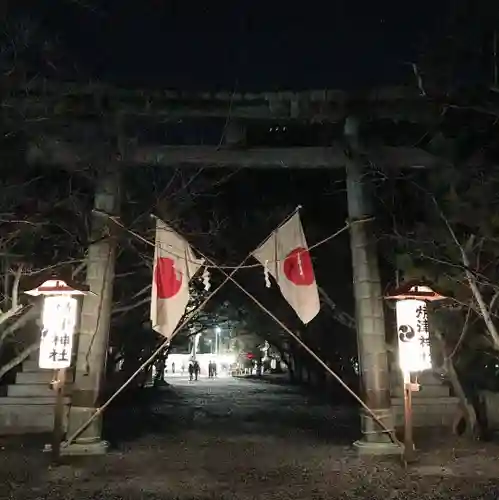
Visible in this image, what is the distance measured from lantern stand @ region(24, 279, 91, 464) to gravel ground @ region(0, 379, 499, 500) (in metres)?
1.44

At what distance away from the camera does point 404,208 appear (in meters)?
15.0

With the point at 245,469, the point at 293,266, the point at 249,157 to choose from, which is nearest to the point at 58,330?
the point at 245,469

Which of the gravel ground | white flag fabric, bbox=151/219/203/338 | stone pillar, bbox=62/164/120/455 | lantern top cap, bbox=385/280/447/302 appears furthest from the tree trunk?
stone pillar, bbox=62/164/120/455

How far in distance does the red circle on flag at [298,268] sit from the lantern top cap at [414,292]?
1.69 meters

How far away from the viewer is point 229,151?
12.1 m

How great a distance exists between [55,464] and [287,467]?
4268 millimetres

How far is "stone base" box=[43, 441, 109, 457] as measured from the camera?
10.3 meters

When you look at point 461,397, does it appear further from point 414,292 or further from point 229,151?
point 229,151

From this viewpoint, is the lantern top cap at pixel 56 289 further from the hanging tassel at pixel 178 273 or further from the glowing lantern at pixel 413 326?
the glowing lantern at pixel 413 326

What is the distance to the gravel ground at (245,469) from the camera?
8203 mm

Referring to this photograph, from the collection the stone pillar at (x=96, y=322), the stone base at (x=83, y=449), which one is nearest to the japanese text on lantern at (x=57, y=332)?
the stone pillar at (x=96, y=322)

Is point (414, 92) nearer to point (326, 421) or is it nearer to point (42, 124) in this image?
point (42, 124)

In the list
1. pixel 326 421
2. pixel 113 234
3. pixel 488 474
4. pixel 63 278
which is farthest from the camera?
pixel 326 421

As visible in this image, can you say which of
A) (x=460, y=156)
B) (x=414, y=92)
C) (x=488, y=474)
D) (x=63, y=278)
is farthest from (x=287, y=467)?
(x=414, y=92)
